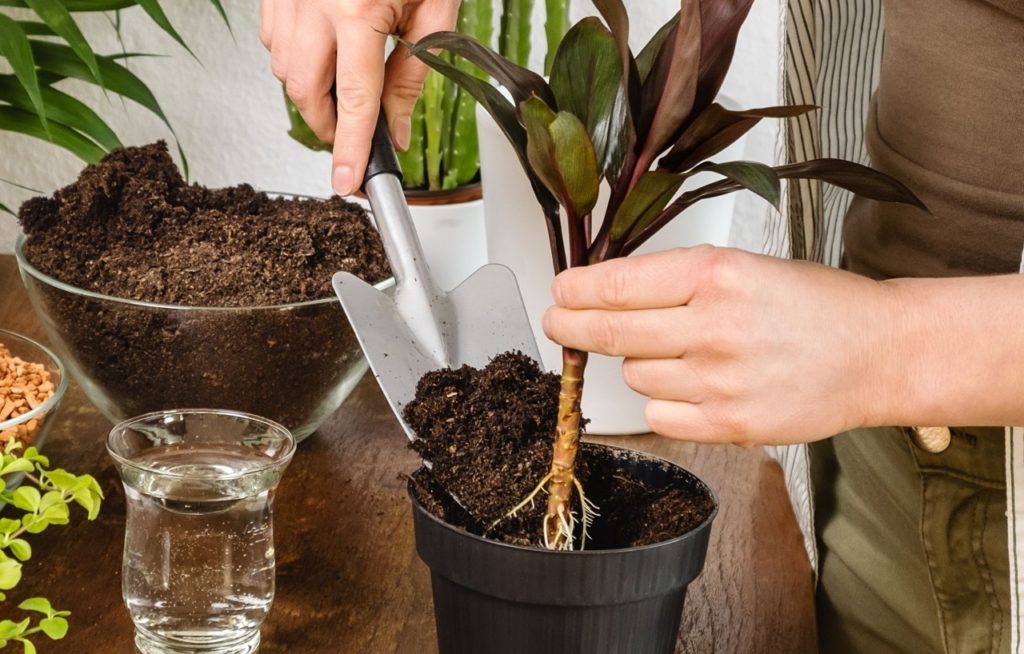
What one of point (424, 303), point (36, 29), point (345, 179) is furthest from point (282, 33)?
point (36, 29)

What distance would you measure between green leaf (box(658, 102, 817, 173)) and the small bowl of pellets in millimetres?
476

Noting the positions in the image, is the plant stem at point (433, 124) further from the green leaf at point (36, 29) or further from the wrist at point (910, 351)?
the wrist at point (910, 351)

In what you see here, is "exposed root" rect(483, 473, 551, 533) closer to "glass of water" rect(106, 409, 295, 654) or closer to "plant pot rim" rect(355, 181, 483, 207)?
"glass of water" rect(106, 409, 295, 654)

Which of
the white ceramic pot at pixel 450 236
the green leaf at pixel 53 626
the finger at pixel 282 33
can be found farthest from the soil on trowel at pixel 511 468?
the white ceramic pot at pixel 450 236

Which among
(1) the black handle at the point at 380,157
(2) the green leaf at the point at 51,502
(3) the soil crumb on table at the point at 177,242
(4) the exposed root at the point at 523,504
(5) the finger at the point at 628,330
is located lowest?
(4) the exposed root at the point at 523,504

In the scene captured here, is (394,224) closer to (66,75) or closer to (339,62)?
(339,62)

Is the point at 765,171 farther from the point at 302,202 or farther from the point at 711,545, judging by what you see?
the point at 302,202

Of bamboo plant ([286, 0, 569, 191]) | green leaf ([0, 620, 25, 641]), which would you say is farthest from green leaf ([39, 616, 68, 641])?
bamboo plant ([286, 0, 569, 191])

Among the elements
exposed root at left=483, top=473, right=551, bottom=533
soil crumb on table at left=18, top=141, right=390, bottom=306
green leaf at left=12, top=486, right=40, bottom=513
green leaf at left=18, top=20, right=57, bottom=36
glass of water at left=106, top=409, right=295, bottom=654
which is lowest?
glass of water at left=106, top=409, right=295, bottom=654

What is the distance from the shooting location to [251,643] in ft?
2.29

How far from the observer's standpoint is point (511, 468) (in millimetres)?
668

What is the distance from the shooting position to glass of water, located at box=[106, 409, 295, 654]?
0.66 meters

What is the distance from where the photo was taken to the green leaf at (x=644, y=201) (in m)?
0.57

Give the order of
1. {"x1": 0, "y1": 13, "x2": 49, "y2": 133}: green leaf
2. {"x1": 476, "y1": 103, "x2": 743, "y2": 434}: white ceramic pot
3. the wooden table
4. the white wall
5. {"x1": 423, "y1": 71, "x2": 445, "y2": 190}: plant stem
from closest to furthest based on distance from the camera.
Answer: the wooden table → {"x1": 476, "y1": 103, "x2": 743, "y2": 434}: white ceramic pot → {"x1": 0, "y1": 13, "x2": 49, "y2": 133}: green leaf → {"x1": 423, "y1": 71, "x2": 445, "y2": 190}: plant stem → the white wall
